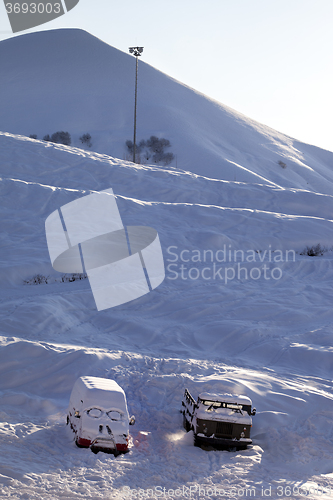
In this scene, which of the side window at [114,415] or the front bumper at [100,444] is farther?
the side window at [114,415]

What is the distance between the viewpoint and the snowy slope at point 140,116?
4266 centimetres

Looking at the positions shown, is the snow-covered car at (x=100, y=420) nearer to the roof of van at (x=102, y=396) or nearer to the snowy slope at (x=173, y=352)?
the roof of van at (x=102, y=396)

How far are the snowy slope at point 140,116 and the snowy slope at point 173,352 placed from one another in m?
21.7

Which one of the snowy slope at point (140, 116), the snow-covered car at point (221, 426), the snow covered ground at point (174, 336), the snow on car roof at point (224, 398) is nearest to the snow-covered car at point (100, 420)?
the snow covered ground at point (174, 336)

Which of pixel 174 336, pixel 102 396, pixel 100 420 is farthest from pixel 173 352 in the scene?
pixel 100 420

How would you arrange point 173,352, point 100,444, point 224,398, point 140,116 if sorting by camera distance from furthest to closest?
1. point 140,116
2. point 173,352
3. point 224,398
4. point 100,444

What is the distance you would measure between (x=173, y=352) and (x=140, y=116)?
46947 mm

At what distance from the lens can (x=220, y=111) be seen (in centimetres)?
6222

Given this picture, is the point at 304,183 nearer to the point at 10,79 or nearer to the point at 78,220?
the point at 78,220

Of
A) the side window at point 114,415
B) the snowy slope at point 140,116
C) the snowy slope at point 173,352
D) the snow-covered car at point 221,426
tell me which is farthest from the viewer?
the snowy slope at point 140,116

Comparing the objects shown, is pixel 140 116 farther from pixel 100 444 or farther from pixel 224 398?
pixel 100 444

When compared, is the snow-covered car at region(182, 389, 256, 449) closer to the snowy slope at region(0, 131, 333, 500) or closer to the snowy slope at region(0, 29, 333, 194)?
the snowy slope at region(0, 131, 333, 500)

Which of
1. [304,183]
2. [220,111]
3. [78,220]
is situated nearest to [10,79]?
[220,111]

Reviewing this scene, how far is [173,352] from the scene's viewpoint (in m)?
7.74
